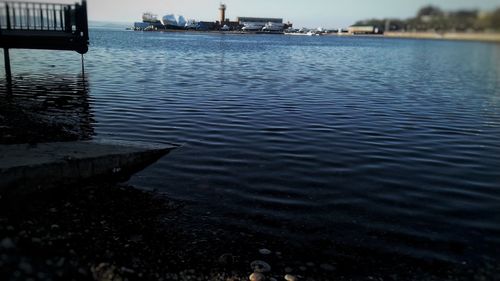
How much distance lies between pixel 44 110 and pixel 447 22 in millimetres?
16389

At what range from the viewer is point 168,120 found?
15570 millimetres

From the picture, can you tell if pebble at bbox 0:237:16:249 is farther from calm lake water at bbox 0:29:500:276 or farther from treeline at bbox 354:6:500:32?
treeline at bbox 354:6:500:32

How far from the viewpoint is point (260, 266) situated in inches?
247

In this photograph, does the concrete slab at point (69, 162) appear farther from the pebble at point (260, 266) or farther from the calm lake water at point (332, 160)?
the pebble at point (260, 266)

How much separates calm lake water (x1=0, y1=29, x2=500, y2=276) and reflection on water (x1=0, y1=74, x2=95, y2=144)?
2.22 feet

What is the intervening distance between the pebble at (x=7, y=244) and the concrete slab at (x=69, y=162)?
7.70 ft

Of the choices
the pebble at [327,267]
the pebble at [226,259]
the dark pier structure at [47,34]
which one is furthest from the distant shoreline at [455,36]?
the dark pier structure at [47,34]

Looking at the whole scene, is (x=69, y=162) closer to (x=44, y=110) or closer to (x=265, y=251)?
(x=265, y=251)

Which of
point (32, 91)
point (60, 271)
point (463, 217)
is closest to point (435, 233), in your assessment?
point (463, 217)

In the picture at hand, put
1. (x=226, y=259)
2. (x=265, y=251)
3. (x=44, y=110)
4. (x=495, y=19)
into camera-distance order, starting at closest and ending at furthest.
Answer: (x=495, y=19) < (x=226, y=259) < (x=265, y=251) < (x=44, y=110)

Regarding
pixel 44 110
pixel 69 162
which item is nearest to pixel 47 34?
pixel 44 110

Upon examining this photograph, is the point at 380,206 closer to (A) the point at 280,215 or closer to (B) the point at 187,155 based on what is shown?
(A) the point at 280,215

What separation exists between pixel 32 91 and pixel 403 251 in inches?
813

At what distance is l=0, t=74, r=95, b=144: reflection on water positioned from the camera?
1224 centimetres
